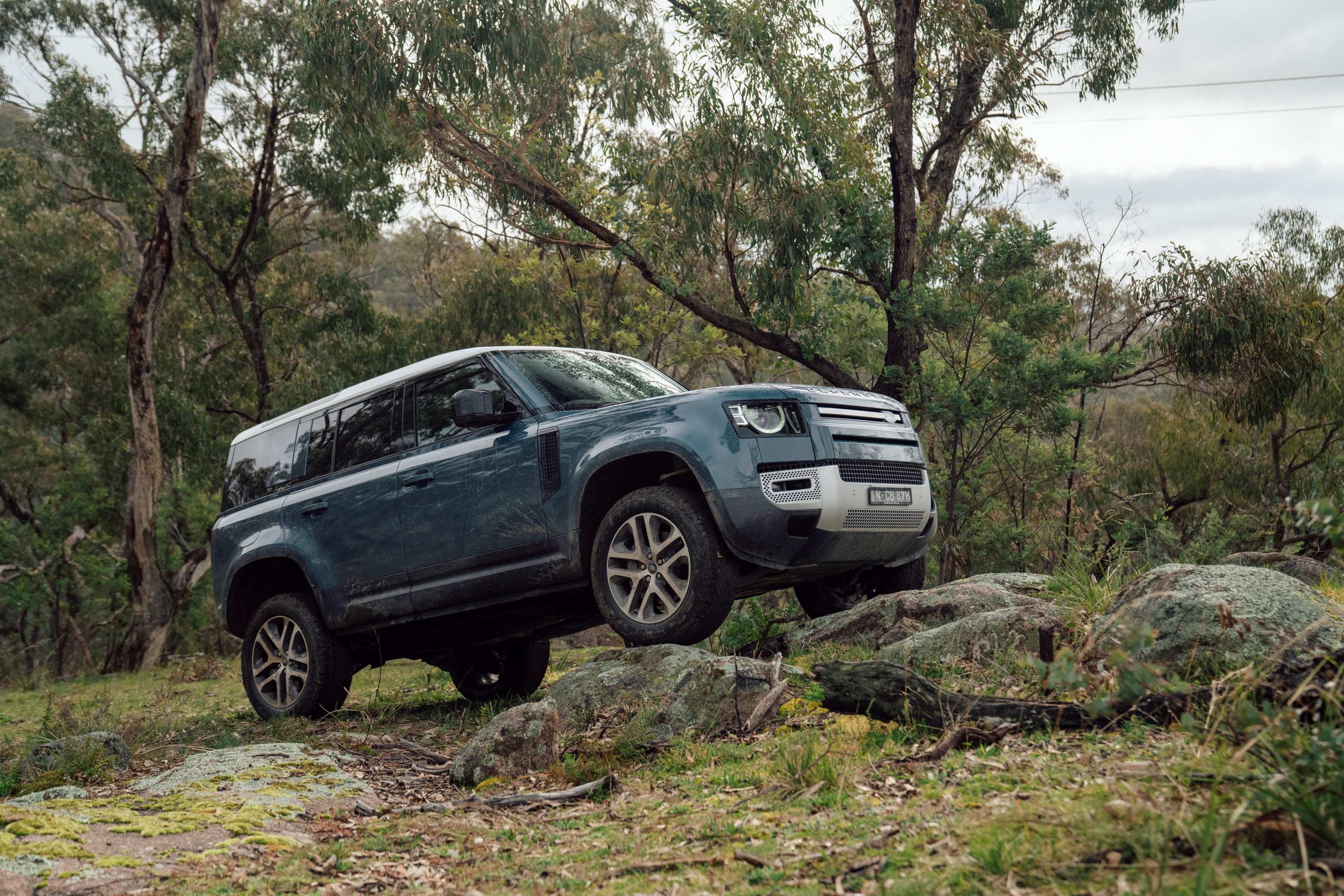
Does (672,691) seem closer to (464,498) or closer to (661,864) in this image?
(464,498)

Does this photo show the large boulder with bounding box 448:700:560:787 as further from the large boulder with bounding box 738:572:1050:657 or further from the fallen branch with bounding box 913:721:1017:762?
the large boulder with bounding box 738:572:1050:657

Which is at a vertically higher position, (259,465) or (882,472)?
(259,465)

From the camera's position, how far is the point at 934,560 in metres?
17.8

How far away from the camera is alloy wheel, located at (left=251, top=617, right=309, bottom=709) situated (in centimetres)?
792

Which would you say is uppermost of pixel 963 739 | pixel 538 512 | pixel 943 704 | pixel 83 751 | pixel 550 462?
pixel 550 462

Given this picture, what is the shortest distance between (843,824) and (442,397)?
442cm

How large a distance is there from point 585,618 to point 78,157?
19.5 meters

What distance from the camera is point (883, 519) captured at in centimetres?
634

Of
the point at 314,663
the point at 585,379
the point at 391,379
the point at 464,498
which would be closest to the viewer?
the point at 464,498

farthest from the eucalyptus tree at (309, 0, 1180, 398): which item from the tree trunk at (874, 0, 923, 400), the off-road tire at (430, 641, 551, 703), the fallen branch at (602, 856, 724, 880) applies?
the fallen branch at (602, 856, 724, 880)

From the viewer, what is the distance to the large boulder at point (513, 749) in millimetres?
5441

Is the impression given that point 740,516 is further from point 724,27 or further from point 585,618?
point 724,27

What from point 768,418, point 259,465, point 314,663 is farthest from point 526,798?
point 259,465

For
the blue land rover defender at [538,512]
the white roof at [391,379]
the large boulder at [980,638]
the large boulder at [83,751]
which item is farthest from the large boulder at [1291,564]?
the large boulder at [83,751]
